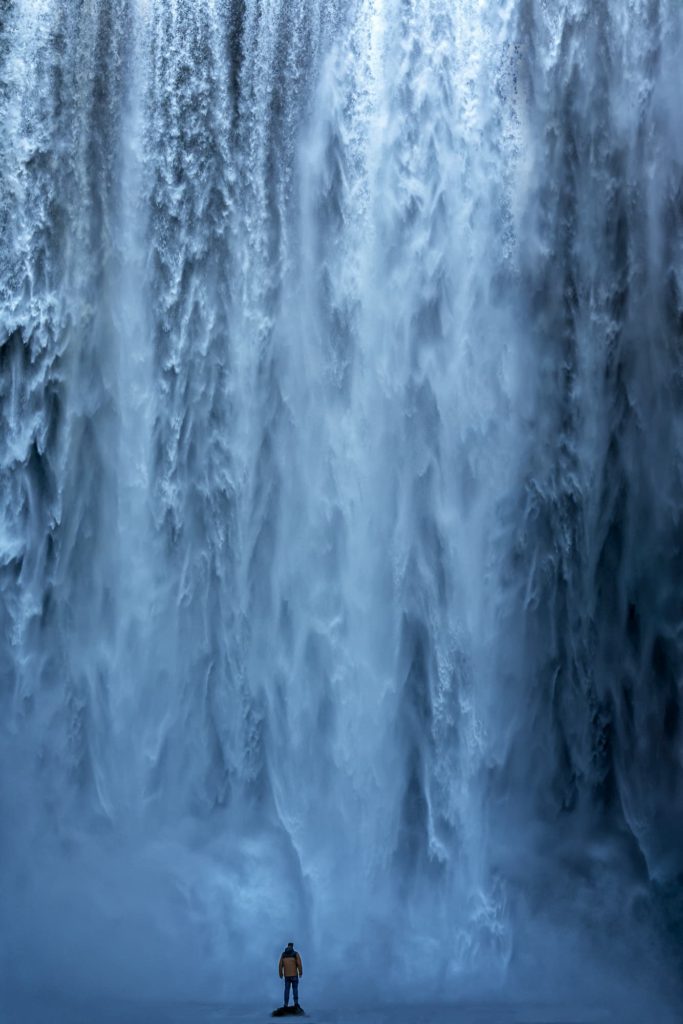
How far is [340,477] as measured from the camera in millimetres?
11664

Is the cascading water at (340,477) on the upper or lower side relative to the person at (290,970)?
upper

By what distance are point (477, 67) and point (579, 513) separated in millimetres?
3912

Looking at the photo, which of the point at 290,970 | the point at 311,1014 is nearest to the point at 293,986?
the point at 290,970

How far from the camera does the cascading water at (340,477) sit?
11.1 m

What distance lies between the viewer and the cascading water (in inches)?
437

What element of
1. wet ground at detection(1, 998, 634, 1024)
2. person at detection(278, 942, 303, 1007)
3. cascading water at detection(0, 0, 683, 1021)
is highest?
cascading water at detection(0, 0, 683, 1021)

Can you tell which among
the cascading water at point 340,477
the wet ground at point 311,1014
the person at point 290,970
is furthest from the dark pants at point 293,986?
the cascading water at point 340,477

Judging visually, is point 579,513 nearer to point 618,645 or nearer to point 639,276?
point 618,645

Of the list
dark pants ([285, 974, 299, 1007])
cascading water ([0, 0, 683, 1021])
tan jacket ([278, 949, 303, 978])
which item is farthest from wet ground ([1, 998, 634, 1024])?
cascading water ([0, 0, 683, 1021])

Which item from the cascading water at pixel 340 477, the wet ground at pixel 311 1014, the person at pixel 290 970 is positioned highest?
the cascading water at pixel 340 477

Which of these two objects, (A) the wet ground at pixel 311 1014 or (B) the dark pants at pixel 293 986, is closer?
(A) the wet ground at pixel 311 1014

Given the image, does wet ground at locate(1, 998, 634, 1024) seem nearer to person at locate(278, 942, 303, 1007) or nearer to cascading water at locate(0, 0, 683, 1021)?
person at locate(278, 942, 303, 1007)

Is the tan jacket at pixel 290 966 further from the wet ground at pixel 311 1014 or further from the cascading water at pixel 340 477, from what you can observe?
the cascading water at pixel 340 477

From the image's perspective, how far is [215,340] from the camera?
11961 mm
